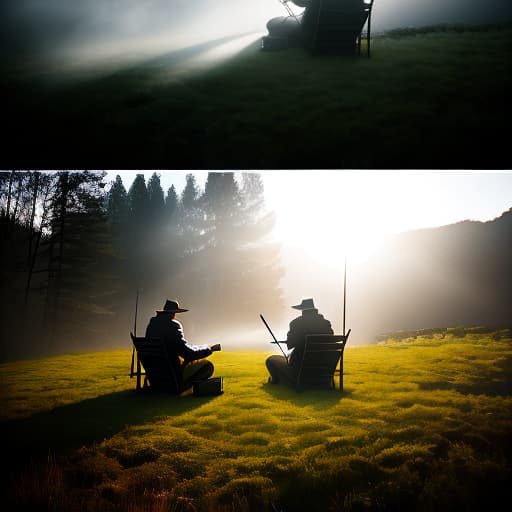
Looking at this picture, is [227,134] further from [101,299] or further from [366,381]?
[101,299]

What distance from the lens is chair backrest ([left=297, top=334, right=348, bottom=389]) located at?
419 cm

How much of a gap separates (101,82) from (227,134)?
7.92 feet

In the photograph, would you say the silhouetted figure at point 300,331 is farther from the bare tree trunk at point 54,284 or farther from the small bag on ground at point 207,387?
the bare tree trunk at point 54,284

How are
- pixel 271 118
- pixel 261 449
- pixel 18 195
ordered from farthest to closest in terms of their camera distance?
pixel 18 195 < pixel 271 118 < pixel 261 449

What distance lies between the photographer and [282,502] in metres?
2.76

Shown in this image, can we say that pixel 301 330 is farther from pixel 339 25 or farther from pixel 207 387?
pixel 339 25

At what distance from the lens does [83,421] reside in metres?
3.68

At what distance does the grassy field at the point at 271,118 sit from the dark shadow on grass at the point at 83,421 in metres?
2.51

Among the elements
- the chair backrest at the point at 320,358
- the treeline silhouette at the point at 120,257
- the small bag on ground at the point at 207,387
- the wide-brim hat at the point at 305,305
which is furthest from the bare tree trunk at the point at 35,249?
the chair backrest at the point at 320,358

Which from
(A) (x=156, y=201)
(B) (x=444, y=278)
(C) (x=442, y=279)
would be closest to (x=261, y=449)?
(A) (x=156, y=201)

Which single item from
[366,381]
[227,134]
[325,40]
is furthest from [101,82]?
[366,381]

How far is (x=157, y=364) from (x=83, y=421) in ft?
3.08

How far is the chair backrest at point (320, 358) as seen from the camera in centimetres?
419

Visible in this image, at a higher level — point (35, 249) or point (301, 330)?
point (35, 249)
